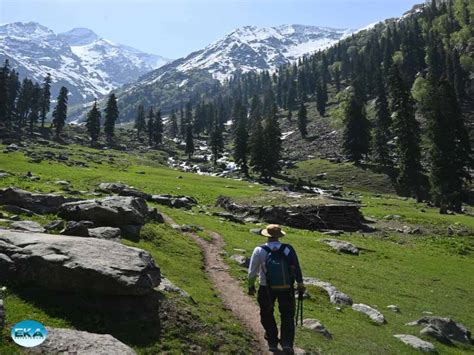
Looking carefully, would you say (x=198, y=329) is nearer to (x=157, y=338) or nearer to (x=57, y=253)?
(x=157, y=338)

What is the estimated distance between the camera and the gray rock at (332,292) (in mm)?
22516

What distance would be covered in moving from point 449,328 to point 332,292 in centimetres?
575

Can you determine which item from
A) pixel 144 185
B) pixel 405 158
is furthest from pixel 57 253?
pixel 405 158

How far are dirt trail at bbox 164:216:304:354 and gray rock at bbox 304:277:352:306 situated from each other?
489 centimetres

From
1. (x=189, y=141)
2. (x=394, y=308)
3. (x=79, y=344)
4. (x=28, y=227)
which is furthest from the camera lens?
(x=189, y=141)

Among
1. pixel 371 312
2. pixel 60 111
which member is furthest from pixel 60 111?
pixel 371 312

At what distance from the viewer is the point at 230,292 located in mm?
20562

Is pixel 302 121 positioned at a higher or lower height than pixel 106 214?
higher

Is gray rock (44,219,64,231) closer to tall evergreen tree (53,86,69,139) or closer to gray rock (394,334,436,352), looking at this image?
gray rock (394,334,436,352)

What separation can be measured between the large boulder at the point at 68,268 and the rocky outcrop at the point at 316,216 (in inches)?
1373

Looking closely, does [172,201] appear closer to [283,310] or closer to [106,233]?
[106,233]

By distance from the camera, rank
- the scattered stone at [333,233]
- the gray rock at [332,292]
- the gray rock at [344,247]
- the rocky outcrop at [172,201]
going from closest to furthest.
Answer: the gray rock at [332,292] → the gray rock at [344,247] → the scattered stone at [333,233] → the rocky outcrop at [172,201]

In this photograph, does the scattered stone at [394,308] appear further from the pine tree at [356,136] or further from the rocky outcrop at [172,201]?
the pine tree at [356,136]

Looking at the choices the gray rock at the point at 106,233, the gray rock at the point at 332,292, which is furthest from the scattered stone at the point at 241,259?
the gray rock at the point at 106,233
